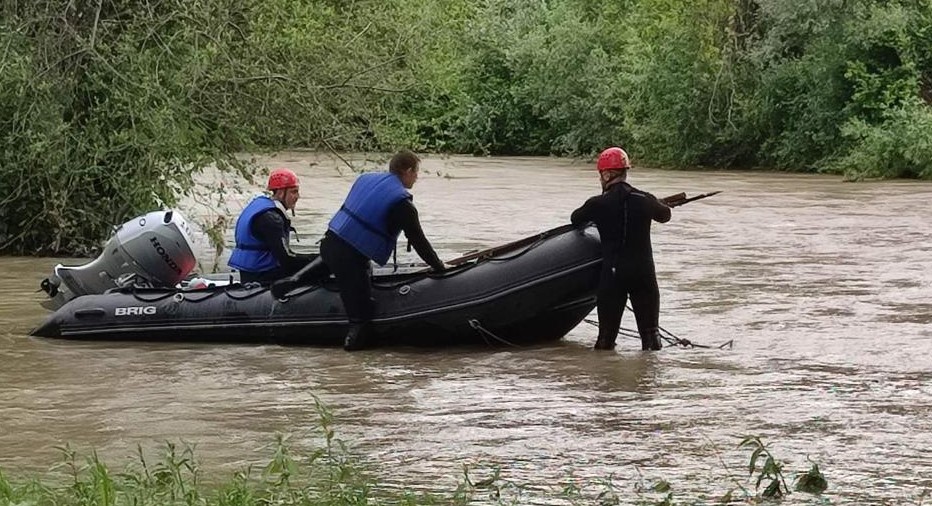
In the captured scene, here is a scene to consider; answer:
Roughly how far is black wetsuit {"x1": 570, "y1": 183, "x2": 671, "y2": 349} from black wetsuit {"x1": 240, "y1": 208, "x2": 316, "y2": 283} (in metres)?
2.05

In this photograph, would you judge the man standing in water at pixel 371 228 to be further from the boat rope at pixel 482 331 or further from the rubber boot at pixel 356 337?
the boat rope at pixel 482 331

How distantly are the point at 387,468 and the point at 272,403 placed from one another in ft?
6.57

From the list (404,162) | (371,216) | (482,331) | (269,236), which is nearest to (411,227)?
(371,216)

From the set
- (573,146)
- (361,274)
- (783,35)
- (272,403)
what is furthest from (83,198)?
(573,146)

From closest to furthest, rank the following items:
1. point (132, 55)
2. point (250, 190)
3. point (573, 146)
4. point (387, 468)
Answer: point (387, 468)
point (132, 55)
point (250, 190)
point (573, 146)

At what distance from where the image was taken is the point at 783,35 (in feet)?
103

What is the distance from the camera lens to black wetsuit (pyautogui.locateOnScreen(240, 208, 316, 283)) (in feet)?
36.2

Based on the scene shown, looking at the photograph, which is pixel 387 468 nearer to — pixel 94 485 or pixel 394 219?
pixel 94 485

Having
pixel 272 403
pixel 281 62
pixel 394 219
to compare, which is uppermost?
pixel 281 62

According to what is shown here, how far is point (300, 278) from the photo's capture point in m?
11.2

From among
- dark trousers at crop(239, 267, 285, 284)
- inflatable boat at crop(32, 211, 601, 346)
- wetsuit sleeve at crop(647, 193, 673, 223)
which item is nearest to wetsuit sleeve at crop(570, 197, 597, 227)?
inflatable boat at crop(32, 211, 601, 346)

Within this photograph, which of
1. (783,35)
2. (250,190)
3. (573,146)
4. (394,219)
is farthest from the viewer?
(573,146)

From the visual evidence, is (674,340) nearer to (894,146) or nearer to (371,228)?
(371,228)

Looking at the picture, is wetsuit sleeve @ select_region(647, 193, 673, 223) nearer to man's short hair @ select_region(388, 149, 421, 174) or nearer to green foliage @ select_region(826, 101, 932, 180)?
man's short hair @ select_region(388, 149, 421, 174)
